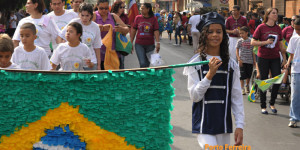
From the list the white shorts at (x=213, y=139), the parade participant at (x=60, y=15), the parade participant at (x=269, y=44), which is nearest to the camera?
the white shorts at (x=213, y=139)

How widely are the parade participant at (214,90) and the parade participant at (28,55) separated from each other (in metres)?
2.30

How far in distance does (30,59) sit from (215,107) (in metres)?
2.62

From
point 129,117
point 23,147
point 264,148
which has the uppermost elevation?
point 129,117

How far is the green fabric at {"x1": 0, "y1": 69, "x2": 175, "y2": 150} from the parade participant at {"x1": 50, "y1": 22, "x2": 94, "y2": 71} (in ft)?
6.40

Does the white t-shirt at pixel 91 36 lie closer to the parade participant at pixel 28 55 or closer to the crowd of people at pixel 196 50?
the crowd of people at pixel 196 50

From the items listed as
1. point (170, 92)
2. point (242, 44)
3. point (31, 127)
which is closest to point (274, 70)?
point (242, 44)

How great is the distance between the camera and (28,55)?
517 cm

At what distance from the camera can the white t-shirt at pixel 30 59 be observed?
515cm

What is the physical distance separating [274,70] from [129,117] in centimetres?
495

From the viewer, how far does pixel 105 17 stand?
24.0 ft

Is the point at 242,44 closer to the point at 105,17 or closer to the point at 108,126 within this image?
the point at 105,17

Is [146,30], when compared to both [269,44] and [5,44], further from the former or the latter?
[5,44]

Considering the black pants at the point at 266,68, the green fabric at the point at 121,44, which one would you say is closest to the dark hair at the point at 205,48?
the green fabric at the point at 121,44

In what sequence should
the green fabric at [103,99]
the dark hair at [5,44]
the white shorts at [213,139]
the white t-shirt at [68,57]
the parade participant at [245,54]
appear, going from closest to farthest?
the white shorts at [213,139] < the green fabric at [103,99] < the dark hair at [5,44] < the white t-shirt at [68,57] < the parade participant at [245,54]
